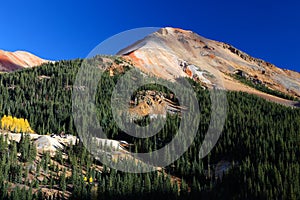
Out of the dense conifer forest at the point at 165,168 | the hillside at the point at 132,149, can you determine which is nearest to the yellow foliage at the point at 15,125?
the hillside at the point at 132,149

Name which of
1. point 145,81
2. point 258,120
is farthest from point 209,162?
point 145,81

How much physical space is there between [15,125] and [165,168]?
4797 centimetres

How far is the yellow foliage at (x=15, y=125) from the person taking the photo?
121125mm

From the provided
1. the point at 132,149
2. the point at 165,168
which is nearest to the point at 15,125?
the point at 132,149

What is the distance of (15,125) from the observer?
4911 inches

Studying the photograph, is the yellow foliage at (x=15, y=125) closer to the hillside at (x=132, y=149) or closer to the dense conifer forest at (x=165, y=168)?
the hillside at (x=132, y=149)

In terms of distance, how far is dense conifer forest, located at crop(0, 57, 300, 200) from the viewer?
86.9 metres

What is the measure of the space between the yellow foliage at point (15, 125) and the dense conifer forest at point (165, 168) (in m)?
4.33

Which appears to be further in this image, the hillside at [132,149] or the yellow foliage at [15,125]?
the yellow foliage at [15,125]

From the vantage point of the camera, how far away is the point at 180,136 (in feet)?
431

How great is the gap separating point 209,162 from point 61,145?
1653 inches

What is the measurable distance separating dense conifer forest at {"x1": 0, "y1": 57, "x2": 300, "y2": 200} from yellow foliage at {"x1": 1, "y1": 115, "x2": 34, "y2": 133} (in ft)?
14.2

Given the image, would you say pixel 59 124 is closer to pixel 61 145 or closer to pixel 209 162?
pixel 61 145

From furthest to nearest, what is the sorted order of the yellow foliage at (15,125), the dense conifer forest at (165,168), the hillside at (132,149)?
the yellow foliage at (15,125) < the hillside at (132,149) < the dense conifer forest at (165,168)
